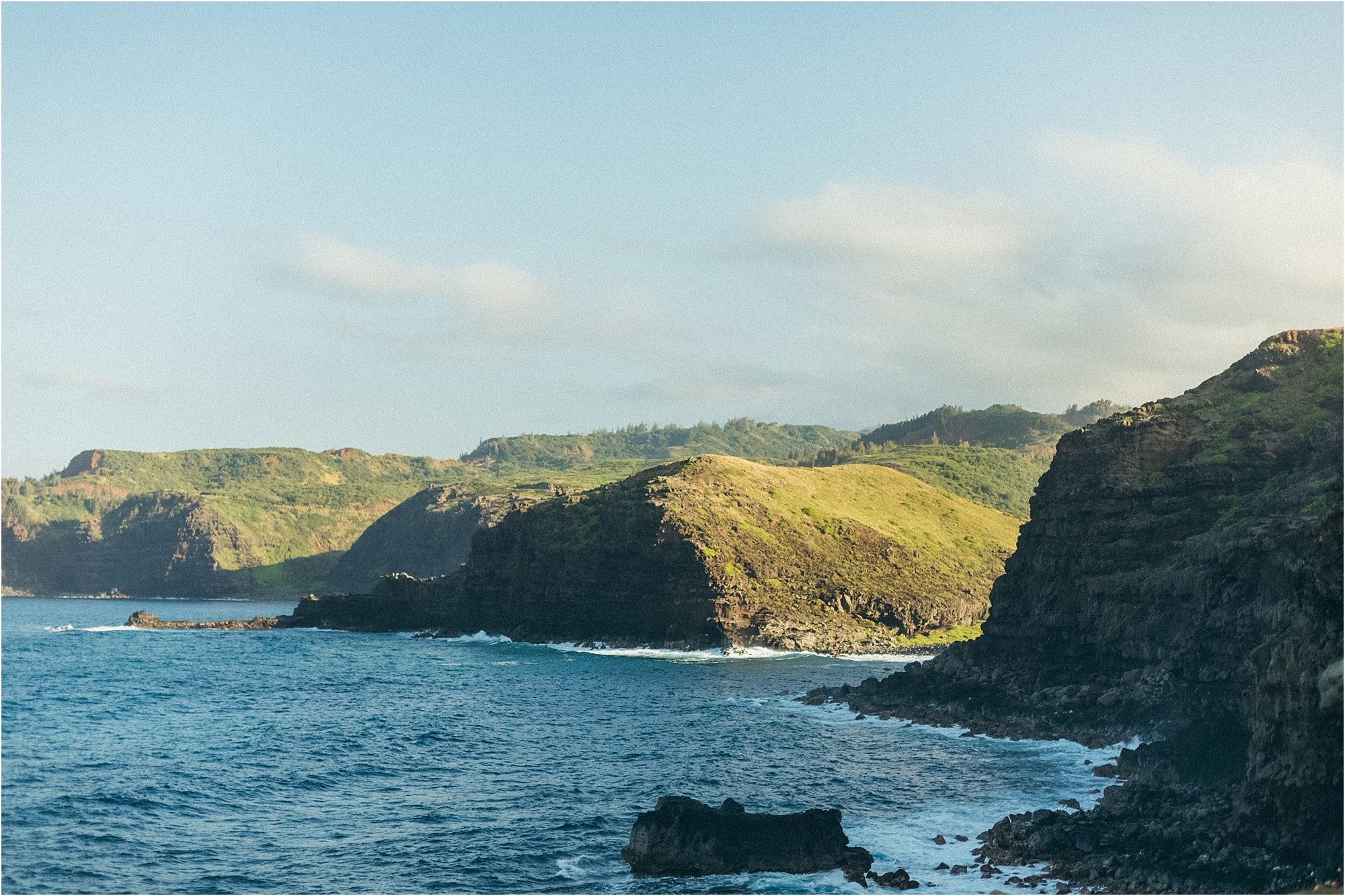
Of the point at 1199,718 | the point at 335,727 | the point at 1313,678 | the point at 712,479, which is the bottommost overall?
the point at 335,727

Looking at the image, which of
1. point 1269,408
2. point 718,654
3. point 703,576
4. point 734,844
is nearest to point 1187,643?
point 1269,408

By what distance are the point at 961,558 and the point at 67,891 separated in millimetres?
150143

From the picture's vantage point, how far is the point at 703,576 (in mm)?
128500

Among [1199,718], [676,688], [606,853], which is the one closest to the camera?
[606,853]

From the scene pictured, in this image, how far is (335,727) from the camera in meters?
68.8

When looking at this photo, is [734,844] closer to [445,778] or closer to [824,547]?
[445,778]

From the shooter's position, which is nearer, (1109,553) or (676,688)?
(1109,553)

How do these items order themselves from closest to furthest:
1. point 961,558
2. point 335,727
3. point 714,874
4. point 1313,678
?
1. point 1313,678
2. point 714,874
3. point 335,727
4. point 961,558

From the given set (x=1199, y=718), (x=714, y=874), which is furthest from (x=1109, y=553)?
(x=714, y=874)

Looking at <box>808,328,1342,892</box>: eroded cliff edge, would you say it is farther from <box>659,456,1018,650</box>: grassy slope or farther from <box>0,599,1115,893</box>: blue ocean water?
<box>659,456,1018,650</box>: grassy slope

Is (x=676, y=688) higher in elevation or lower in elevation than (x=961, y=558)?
lower

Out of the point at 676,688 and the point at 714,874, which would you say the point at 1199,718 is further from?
the point at 676,688

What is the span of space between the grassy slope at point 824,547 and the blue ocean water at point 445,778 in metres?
37.6

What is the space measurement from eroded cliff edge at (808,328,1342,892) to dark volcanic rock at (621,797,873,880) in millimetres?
5942
